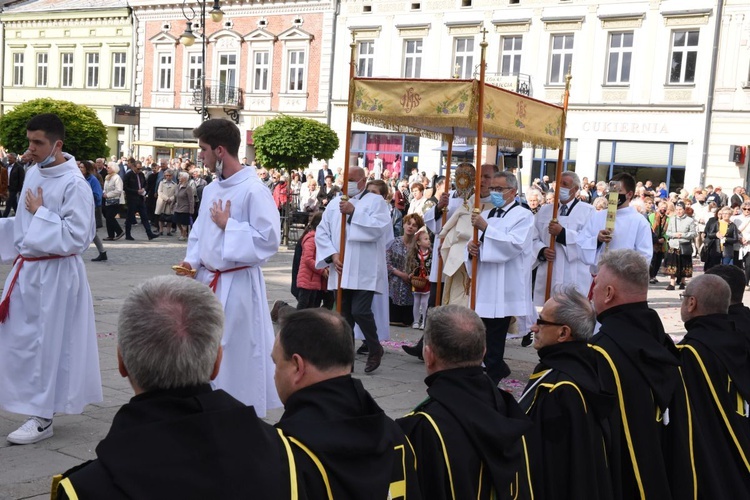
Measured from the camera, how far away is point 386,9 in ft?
117

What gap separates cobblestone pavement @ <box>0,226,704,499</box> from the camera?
507 cm

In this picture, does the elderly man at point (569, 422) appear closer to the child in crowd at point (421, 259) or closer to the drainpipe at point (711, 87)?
the child in crowd at point (421, 259)

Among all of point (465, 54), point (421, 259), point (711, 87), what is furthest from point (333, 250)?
point (465, 54)

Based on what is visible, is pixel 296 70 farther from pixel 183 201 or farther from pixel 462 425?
pixel 462 425

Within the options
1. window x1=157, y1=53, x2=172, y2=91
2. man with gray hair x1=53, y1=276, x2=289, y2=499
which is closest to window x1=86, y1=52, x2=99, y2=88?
window x1=157, y1=53, x2=172, y2=91

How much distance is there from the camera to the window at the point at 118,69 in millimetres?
44312

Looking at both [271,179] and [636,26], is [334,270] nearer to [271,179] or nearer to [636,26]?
[271,179]

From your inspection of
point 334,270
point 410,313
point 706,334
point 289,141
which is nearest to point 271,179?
point 289,141

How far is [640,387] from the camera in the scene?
13.1ft

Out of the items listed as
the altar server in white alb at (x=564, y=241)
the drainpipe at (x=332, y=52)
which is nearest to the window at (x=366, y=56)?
the drainpipe at (x=332, y=52)

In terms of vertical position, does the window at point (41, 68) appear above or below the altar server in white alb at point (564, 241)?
above

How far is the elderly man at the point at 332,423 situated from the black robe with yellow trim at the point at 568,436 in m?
0.89

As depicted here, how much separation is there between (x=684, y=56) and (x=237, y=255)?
27.6 m

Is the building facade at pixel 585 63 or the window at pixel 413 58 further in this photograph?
the window at pixel 413 58
